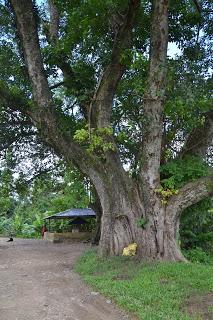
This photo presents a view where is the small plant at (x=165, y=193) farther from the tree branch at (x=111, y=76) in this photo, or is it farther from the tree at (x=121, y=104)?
the tree branch at (x=111, y=76)

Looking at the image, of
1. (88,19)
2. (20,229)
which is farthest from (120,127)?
(20,229)

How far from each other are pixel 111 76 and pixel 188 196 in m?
3.91

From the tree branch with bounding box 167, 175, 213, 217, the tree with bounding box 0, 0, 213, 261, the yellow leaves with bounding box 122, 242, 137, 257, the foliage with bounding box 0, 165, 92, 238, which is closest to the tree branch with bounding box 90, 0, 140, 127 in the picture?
the tree with bounding box 0, 0, 213, 261

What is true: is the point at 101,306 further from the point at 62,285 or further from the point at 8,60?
the point at 8,60

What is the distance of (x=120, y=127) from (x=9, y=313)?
323 inches

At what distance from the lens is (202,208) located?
10.5m

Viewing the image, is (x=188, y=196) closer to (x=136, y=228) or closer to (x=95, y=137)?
(x=136, y=228)

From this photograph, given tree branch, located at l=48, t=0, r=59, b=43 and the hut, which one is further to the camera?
the hut

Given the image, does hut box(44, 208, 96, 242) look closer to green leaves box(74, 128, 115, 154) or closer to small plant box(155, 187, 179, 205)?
green leaves box(74, 128, 115, 154)

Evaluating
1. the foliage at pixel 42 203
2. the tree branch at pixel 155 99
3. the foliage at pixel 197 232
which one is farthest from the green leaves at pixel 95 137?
the foliage at pixel 42 203

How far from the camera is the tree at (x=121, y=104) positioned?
9242 millimetres

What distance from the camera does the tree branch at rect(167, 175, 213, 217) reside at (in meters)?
9.18

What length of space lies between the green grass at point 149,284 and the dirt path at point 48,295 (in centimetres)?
25

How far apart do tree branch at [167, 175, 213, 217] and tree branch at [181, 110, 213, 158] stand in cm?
179
